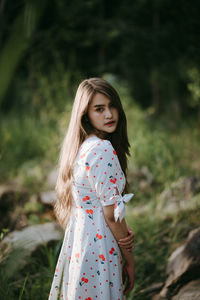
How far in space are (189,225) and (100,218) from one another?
1696 millimetres

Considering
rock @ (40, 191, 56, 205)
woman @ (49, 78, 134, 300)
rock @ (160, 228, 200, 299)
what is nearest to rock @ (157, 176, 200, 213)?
rock @ (160, 228, 200, 299)

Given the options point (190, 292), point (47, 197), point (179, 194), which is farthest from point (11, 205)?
point (190, 292)

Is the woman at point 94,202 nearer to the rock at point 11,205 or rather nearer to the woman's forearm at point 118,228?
the woman's forearm at point 118,228

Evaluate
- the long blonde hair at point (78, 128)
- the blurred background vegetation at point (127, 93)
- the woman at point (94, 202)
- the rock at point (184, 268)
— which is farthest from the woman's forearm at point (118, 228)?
the rock at point (184, 268)

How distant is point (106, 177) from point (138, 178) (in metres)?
2.75

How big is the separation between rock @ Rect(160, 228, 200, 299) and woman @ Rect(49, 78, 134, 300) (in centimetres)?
59

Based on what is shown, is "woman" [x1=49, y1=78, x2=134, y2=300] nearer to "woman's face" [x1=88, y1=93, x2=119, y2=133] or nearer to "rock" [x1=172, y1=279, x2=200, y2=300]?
"woman's face" [x1=88, y1=93, x2=119, y2=133]

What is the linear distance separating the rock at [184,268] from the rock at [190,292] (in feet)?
0.20

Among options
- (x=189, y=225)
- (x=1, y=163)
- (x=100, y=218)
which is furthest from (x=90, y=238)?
(x=1, y=163)

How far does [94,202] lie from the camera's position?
5.02 feet

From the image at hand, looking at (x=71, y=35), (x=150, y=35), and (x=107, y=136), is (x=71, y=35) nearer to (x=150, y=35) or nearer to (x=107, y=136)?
(x=150, y=35)

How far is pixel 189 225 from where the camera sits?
2873 mm

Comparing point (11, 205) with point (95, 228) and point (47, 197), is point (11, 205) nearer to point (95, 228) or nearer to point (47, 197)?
point (47, 197)

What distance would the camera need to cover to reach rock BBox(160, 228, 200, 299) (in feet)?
6.86
